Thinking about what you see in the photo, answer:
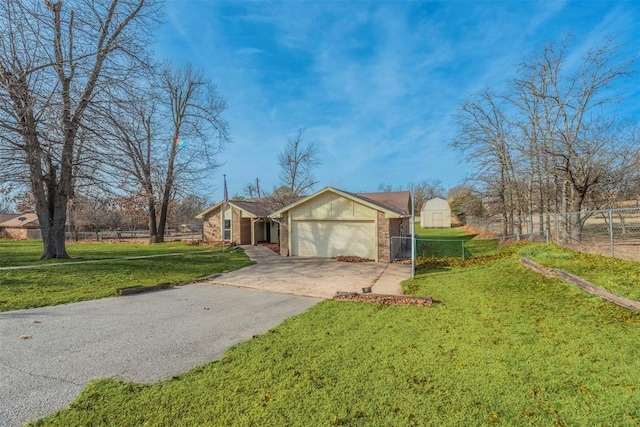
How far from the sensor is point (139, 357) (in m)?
4.34

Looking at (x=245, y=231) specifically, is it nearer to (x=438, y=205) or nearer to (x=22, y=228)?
(x=438, y=205)

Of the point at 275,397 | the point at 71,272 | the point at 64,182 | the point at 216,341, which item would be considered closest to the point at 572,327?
the point at 275,397

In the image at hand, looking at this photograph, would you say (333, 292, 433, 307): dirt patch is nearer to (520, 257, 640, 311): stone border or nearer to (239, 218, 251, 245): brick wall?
(520, 257, 640, 311): stone border

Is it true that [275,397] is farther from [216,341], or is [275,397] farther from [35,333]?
[35,333]

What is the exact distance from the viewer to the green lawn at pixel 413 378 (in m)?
2.86

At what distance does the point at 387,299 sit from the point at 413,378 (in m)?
3.85

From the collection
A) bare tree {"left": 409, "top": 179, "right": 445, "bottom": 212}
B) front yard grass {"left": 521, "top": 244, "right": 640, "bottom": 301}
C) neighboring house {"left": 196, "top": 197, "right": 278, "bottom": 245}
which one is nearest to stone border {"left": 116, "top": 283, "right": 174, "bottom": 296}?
front yard grass {"left": 521, "top": 244, "right": 640, "bottom": 301}

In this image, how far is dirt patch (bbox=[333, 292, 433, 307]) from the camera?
6941mm

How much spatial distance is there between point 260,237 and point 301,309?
18.3m

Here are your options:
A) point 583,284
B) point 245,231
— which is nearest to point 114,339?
point 583,284

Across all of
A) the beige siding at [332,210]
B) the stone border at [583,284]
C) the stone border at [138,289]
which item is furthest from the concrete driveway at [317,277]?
the stone border at [583,284]

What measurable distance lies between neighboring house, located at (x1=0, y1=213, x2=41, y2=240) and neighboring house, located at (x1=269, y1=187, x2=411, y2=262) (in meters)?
40.3

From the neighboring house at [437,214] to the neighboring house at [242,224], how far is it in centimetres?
3133

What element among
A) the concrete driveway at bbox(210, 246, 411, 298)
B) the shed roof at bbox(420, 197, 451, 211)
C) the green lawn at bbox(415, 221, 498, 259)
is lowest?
the concrete driveway at bbox(210, 246, 411, 298)
